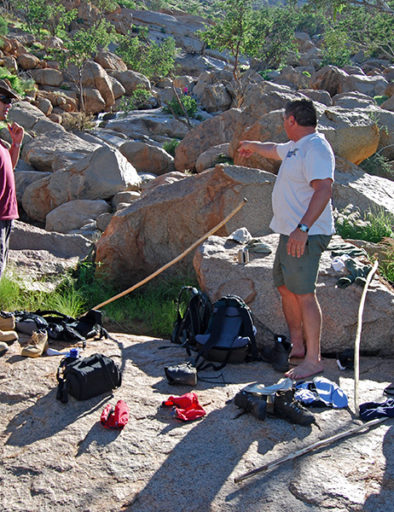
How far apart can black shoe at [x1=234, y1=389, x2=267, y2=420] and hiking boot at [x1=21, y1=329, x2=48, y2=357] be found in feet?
5.23

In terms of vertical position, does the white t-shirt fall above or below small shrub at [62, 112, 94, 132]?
above

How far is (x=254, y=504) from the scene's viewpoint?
2301 mm

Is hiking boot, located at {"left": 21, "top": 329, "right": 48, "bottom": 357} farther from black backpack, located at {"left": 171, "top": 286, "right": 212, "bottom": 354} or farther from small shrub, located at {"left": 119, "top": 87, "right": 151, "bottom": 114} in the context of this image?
small shrub, located at {"left": 119, "top": 87, "right": 151, "bottom": 114}

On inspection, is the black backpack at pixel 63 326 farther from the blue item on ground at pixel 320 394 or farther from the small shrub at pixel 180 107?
the small shrub at pixel 180 107

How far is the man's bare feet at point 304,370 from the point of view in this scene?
3646 millimetres

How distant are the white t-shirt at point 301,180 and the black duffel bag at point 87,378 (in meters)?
1.55

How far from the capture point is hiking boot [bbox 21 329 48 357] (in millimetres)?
3830

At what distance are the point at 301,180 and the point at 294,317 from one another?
1.07 metres

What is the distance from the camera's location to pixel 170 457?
105 inches

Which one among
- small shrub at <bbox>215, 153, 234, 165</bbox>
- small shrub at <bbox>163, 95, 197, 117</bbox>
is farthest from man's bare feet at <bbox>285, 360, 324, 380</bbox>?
small shrub at <bbox>163, 95, 197, 117</bbox>

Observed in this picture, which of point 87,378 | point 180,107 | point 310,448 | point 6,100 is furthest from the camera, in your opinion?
point 180,107

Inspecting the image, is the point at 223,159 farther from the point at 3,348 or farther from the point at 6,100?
the point at 3,348

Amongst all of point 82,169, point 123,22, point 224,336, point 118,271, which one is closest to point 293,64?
point 123,22

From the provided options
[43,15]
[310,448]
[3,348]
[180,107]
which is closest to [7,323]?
[3,348]
